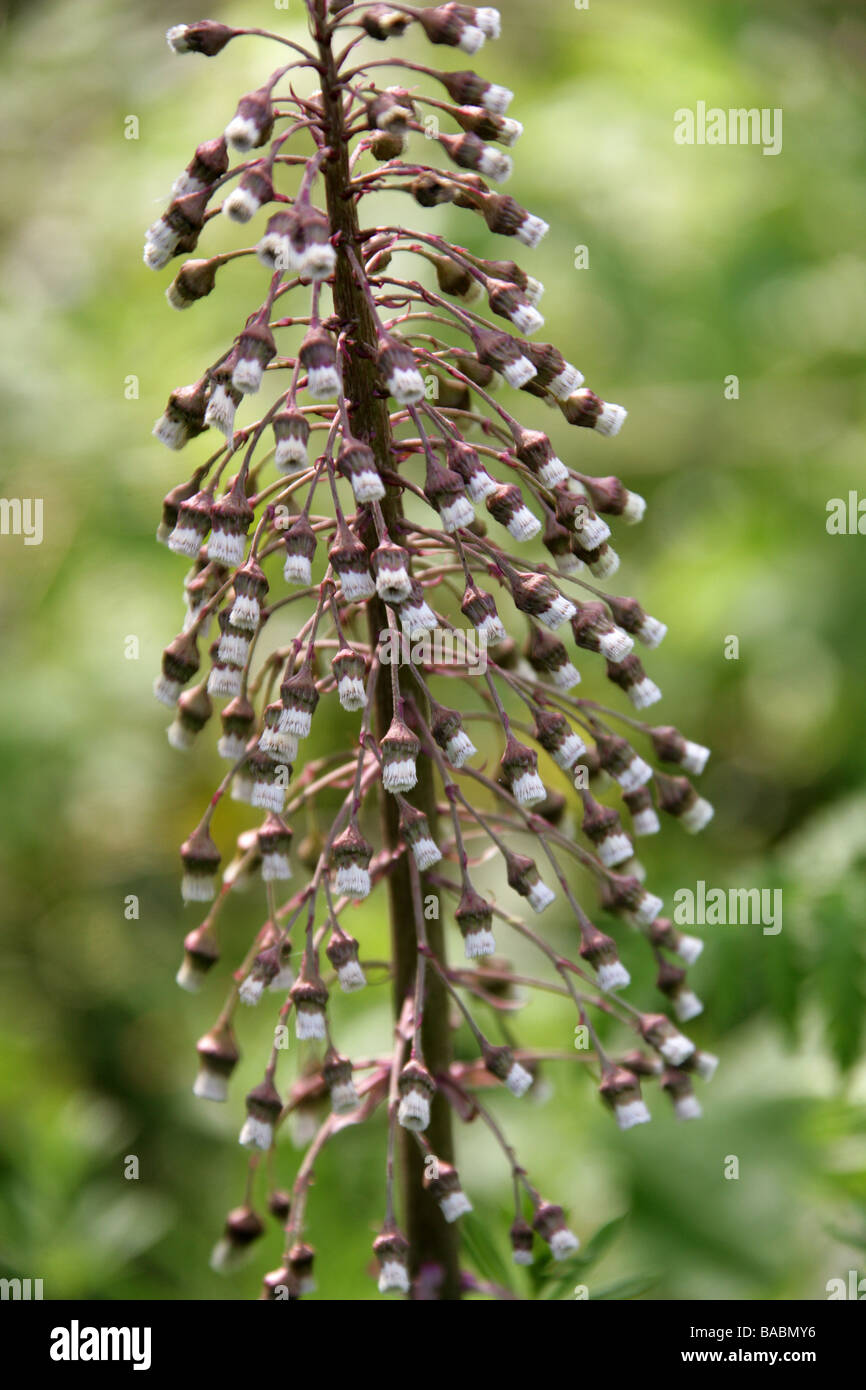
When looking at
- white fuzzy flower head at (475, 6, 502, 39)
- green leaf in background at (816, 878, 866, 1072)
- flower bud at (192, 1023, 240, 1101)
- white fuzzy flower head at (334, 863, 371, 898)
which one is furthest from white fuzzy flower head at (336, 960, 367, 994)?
green leaf in background at (816, 878, 866, 1072)

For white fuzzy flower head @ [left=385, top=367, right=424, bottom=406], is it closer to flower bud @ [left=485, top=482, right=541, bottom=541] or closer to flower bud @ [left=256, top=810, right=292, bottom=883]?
flower bud @ [left=485, top=482, right=541, bottom=541]

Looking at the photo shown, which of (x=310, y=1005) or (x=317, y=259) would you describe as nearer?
(x=317, y=259)

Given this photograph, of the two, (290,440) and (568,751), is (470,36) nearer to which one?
(290,440)

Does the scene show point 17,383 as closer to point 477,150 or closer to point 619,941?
point 619,941

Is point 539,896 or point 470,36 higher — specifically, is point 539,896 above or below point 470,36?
below

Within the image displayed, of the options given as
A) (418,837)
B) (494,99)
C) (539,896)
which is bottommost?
(539,896)

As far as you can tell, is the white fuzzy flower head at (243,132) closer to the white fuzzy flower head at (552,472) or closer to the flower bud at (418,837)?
the white fuzzy flower head at (552,472)

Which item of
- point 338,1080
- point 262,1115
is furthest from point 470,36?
point 262,1115
